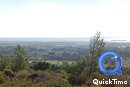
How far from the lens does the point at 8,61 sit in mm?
49812

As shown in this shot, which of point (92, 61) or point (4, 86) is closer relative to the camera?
point (4, 86)

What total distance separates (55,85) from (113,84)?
333 centimetres

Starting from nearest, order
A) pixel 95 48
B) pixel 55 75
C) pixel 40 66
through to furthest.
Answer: pixel 55 75 < pixel 95 48 < pixel 40 66

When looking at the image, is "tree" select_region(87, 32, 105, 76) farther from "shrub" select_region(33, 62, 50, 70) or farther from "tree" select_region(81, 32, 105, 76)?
"shrub" select_region(33, 62, 50, 70)

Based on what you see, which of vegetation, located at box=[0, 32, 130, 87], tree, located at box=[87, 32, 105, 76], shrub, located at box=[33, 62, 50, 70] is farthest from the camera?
shrub, located at box=[33, 62, 50, 70]

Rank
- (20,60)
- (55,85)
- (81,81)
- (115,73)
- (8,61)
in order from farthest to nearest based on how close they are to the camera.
Result: (8,61), (20,60), (81,81), (115,73), (55,85)

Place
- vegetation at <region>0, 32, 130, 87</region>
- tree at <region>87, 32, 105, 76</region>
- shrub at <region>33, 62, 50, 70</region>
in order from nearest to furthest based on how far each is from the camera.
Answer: vegetation at <region>0, 32, 130, 87</region> < tree at <region>87, 32, 105, 76</region> < shrub at <region>33, 62, 50, 70</region>

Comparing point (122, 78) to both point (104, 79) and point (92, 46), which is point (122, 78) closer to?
point (104, 79)

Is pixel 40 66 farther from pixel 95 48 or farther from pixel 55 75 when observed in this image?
pixel 55 75

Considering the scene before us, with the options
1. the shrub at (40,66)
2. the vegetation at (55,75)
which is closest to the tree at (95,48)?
the vegetation at (55,75)

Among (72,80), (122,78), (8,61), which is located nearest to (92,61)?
(72,80)

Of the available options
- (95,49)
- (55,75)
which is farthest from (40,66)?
(55,75)

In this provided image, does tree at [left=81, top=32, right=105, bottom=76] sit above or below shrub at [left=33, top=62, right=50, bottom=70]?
above

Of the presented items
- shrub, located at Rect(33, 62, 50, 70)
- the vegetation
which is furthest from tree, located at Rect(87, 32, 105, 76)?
shrub, located at Rect(33, 62, 50, 70)
